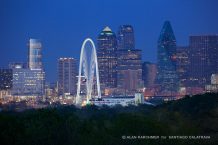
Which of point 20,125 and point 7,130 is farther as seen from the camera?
point 20,125

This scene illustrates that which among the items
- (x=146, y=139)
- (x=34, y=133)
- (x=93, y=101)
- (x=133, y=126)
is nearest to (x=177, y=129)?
(x=133, y=126)

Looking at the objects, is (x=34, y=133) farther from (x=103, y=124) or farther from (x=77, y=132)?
(x=103, y=124)

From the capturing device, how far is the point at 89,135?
158 feet

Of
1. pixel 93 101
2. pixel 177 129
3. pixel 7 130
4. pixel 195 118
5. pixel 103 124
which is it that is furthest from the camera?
pixel 93 101

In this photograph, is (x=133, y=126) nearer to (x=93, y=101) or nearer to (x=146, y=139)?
(x=146, y=139)

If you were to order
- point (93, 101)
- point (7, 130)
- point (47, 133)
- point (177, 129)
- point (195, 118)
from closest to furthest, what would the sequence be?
point (7, 130) → point (47, 133) → point (177, 129) → point (195, 118) → point (93, 101)

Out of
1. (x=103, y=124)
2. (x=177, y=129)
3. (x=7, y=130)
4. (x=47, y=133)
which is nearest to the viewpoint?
(x=7, y=130)

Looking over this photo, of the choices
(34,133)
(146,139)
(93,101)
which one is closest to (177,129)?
(146,139)

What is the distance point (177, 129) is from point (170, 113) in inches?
469

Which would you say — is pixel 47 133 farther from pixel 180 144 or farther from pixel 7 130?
pixel 180 144

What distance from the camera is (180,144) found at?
44656 millimetres

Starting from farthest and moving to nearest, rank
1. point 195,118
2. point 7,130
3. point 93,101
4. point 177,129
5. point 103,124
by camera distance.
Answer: point 93,101, point 195,118, point 103,124, point 177,129, point 7,130

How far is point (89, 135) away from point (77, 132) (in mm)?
890

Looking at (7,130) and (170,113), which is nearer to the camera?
(7,130)
